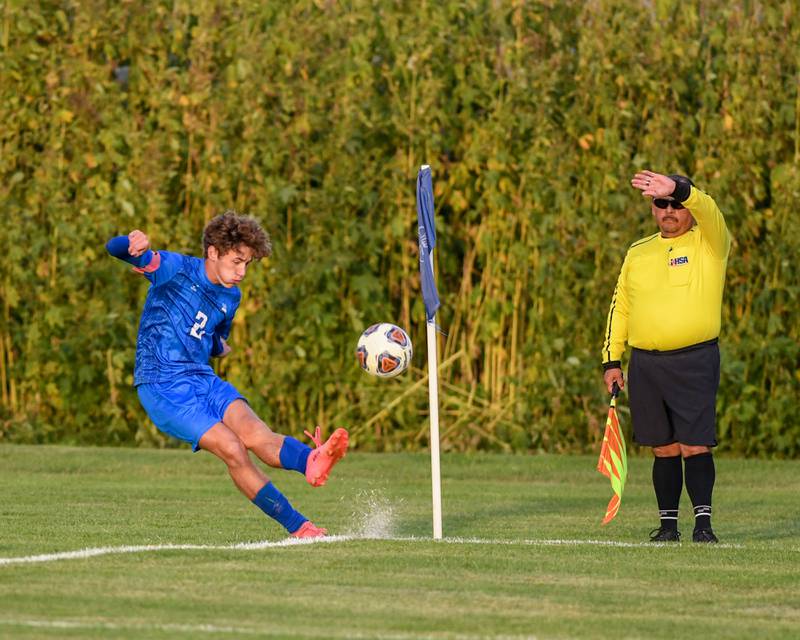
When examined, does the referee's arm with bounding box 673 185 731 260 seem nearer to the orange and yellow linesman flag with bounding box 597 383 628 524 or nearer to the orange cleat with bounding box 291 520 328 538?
the orange and yellow linesman flag with bounding box 597 383 628 524

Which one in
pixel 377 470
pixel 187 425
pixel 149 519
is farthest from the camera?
pixel 377 470

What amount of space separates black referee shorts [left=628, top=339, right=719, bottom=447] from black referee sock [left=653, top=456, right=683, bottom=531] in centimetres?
14

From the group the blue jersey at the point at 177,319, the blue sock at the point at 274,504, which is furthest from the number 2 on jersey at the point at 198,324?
the blue sock at the point at 274,504

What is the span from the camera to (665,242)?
9.80 metres

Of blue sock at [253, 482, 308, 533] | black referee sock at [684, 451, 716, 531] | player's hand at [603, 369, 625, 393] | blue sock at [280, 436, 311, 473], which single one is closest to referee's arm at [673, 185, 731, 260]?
player's hand at [603, 369, 625, 393]

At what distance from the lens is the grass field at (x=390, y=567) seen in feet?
21.0

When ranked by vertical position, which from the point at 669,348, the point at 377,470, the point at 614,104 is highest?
the point at 614,104

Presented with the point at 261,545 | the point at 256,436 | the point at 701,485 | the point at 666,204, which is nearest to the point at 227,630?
the point at 261,545

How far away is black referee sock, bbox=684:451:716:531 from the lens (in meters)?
9.55

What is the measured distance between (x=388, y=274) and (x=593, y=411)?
2.38 meters

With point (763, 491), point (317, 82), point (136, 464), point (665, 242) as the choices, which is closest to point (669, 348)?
point (665, 242)

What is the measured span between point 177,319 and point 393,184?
7.51m

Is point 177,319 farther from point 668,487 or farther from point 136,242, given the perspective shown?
point 668,487

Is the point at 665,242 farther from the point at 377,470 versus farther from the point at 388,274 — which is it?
the point at 388,274
